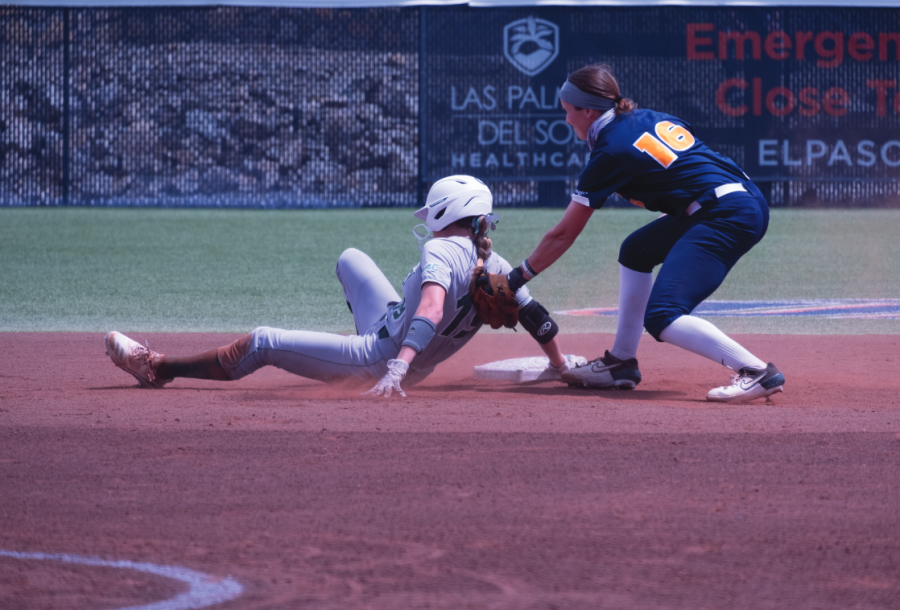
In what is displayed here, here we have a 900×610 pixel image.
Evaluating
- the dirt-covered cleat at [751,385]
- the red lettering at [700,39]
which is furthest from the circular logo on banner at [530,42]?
the dirt-covered cleat at [751,385]

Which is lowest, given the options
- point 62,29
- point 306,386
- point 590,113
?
point 306,386

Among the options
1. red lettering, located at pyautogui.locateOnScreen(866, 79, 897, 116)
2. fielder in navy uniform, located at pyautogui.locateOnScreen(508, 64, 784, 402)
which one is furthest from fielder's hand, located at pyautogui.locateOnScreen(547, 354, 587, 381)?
red lettering, located at pyautogui.locateOnScreen(866, 79, 897, 116)

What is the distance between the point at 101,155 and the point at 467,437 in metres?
17.2

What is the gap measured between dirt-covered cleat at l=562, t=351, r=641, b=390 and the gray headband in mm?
1214

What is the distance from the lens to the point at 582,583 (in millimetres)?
2754

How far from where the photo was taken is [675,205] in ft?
17.4

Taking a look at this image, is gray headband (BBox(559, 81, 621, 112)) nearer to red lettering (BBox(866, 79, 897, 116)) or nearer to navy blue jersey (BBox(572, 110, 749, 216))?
navy blue jersey (BBox(572, 110, 749, 216))

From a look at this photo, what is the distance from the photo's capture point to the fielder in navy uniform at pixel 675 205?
507 centimetres

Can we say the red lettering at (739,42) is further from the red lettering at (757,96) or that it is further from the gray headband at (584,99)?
the gray headband at (584,99)

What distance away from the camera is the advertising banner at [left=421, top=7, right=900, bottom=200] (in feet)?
62.8

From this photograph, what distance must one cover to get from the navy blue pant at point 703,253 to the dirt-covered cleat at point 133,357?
2.32m

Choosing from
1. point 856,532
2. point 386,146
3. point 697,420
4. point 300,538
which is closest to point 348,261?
point 697,420

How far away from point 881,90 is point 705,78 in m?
2.96

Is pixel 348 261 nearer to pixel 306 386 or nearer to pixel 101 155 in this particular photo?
pixel 306 386
